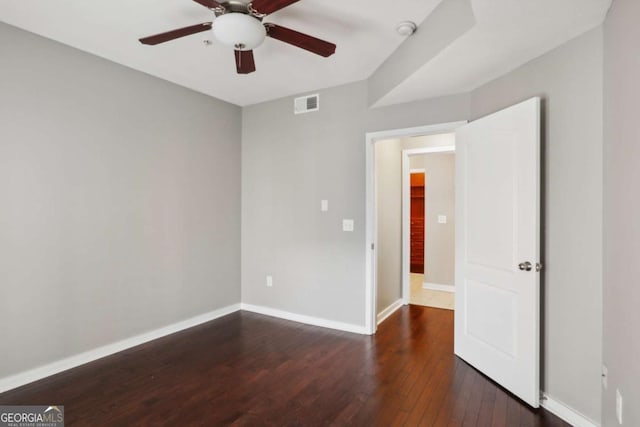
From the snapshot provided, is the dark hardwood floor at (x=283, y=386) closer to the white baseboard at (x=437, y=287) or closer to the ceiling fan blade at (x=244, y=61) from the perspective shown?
the white baseboard at (x=437, y=287)

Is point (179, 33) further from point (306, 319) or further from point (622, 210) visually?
point (306, 319)

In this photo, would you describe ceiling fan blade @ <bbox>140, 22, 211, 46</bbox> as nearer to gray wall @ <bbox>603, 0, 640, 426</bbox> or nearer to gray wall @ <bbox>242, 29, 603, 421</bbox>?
gray wall @ <bbox>242, 29, 603, 421</bbox>

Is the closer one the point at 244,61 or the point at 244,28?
the point at 244,28

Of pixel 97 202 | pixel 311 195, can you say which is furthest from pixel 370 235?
pixel 97 202

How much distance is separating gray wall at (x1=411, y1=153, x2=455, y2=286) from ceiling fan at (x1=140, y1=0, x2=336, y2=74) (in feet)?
12.4

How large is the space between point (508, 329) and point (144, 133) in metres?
3.68

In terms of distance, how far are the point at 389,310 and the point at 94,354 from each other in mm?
3202

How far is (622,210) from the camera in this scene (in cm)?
164

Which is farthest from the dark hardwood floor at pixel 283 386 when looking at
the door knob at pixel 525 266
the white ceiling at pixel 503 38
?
the white ceiling at pixel 503 38

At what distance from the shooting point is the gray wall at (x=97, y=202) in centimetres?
250

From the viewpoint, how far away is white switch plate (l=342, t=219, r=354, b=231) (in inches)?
144

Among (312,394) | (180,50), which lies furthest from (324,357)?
(180,50)

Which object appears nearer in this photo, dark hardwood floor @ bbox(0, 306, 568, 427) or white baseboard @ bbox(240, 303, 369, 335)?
dark hardwood floor @ bbox(0, 306, 568, 427)

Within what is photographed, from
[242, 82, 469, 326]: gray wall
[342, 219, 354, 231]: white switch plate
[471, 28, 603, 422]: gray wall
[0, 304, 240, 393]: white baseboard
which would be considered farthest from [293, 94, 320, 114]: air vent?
[0, 304, 240, 393]: white baseboard
